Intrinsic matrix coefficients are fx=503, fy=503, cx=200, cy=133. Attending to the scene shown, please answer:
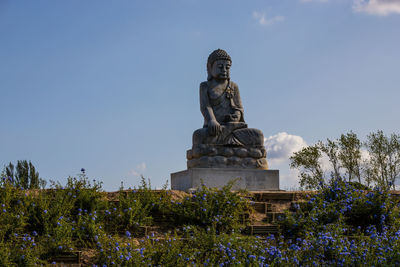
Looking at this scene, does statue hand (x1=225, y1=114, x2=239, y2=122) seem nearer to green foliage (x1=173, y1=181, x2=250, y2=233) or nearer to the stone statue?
the stone statue

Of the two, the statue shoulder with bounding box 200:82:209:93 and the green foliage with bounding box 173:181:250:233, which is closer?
the green foliage with bounding box 173:181:250:233

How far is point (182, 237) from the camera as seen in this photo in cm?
752

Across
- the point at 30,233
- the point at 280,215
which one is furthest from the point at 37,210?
the point at 280,215

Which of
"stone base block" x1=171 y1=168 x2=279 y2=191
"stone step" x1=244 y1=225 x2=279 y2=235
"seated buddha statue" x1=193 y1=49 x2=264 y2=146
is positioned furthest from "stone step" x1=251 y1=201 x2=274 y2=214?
"seated buddha statue" x1=193 y1=49 x2=264 y2=146

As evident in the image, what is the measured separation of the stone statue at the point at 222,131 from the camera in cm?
1109

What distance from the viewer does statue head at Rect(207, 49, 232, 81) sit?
11.7m

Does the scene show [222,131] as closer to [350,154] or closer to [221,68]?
[221,68]

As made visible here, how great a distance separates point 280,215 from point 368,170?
14.9 m

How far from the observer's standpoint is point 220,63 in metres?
11.7

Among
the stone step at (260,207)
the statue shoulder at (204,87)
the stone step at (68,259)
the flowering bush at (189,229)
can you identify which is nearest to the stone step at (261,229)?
the flowering bush at (189,229)

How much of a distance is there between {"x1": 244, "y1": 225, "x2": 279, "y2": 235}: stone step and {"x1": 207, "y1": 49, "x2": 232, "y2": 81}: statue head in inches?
187

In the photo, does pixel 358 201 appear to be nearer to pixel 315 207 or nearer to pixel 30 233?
pixel 315 207

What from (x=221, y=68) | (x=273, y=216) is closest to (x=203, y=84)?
(x=221, y=68)

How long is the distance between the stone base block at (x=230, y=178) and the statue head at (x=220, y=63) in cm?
236
